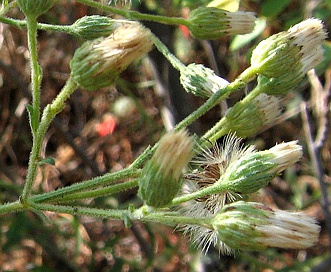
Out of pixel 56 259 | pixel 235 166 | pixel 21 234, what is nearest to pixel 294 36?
pixel 235 166

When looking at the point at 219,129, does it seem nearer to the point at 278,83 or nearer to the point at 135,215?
the point at 278,83

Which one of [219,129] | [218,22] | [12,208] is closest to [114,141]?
[218,22]

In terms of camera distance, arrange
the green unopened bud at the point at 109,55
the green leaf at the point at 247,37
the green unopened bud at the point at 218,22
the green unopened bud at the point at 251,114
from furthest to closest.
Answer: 1. the green leaf at the point at 247,37
2. the green unopened bud at the point at 218,22
3. the green unopened bud at the point at 251,114
4. the green unopened bud at the point at 109,55

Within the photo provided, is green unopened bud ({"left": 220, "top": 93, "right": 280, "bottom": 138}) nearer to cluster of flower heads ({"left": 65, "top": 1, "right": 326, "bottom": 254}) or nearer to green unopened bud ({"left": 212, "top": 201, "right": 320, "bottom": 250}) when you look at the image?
cluster of flower heads ({"left": 65, "top": 1, "right": 326, "bottom": 254})

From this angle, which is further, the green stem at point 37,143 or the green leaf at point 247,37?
the green leaf at point 247,37

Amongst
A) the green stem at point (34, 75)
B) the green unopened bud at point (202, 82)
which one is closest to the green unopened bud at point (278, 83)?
the green unopened bud at point (202, 82)

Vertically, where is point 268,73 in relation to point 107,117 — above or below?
above

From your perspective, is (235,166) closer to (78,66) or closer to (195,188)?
(195,188)

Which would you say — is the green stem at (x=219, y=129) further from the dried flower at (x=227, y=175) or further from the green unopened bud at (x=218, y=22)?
the green unopened bud at (x=218, y=22)
